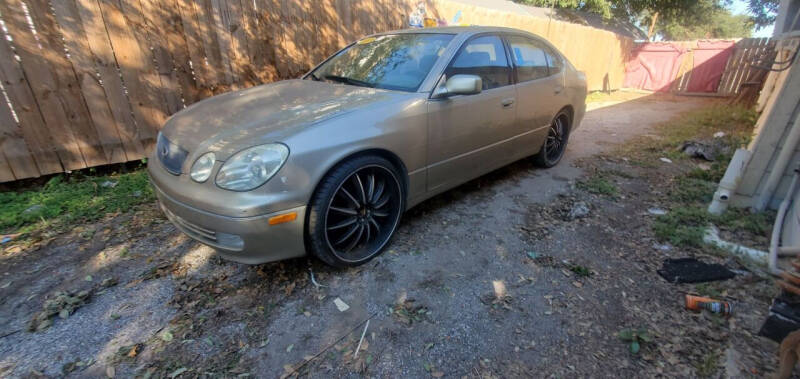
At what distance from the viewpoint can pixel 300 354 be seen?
6.18 ft

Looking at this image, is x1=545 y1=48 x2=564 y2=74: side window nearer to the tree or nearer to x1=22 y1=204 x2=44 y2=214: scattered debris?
x1=22 y1=204 x2=44 y2=214: scattered debris

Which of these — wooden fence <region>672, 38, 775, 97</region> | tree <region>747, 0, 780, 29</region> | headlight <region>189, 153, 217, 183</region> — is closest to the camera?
headlight <region>189, 153, 217, 183</region>

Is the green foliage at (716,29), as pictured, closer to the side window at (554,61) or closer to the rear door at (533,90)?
the side window at (554,61)

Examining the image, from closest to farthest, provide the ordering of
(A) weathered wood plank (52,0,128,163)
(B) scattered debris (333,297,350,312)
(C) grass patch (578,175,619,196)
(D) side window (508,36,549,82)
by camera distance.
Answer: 1. (B) scattered debris (333,297,350,312)
2. (A) weathered wood plank (52,0,128,163)
3. (D) side window (508,36,549,82)
4. (C) grass patch (578,175,619,196)

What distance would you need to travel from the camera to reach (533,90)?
3.76m

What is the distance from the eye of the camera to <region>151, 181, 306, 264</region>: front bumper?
1.99 m

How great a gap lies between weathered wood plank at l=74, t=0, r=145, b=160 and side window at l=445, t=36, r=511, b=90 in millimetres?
3494

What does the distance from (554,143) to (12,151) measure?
578 centimetres

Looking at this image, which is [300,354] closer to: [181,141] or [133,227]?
[181,141]

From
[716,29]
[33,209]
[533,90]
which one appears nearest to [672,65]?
[533,90]

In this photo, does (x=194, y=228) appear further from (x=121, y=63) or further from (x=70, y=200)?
(x=121, y=63)


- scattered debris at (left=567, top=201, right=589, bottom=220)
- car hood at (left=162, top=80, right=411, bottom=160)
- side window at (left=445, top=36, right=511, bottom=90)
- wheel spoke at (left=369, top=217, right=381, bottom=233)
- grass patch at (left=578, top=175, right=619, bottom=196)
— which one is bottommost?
grass patch at (left=578, top=175, right=619, bottom=196)

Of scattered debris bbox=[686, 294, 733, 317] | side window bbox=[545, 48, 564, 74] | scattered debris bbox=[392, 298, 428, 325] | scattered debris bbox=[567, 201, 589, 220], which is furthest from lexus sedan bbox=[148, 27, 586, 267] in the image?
scattered debris bbox=[686, 294, 733, 317]

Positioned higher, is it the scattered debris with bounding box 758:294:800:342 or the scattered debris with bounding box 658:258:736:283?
the scattered debris with bounding box 758:294:800:342
